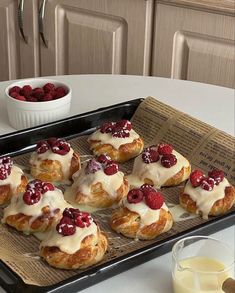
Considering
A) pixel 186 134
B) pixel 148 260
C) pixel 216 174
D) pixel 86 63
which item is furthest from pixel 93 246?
pixel 86 63

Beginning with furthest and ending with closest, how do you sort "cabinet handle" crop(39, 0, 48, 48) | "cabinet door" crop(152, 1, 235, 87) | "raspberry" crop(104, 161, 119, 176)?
"cabinet handle" crop(39, 0, 48, 48)
"cabinet door" crop(152, 1, 235, 87)
"raspberry" crop(104, 161, 119, 176)

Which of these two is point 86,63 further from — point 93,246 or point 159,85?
point 93,246

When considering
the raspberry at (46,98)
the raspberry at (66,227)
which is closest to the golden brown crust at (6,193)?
the raspberry at (66,227)

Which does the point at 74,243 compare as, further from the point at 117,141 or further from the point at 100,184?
the point at 117,141

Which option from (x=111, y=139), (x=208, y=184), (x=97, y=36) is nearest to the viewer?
(x=208, y=184)

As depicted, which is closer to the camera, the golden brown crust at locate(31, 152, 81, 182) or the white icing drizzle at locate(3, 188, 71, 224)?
the white icing drizzle at locate(3, 188, 71, 224)

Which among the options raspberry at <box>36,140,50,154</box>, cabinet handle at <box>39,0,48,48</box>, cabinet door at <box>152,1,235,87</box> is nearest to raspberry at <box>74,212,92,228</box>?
raspberry at <box>36,140,50,154</box>

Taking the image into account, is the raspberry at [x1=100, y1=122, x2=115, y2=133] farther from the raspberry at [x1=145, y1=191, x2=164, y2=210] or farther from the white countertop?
the raspberry at [x1=145, y1=191, x2=164, y2=210]

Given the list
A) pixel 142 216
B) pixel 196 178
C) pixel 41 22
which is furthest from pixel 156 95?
pixel 41 22
